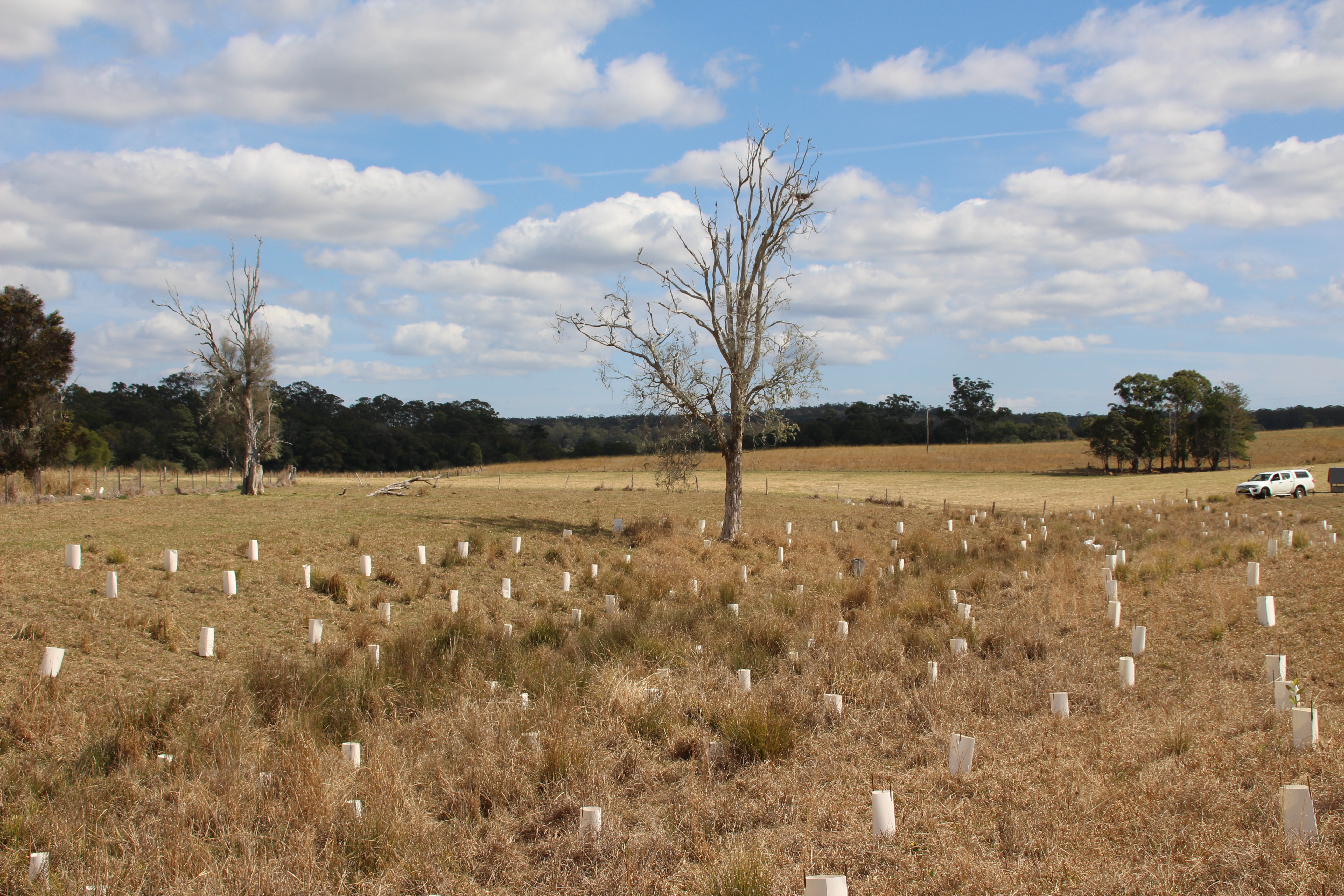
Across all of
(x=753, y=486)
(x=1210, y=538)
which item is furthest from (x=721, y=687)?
(x=753, y=486)

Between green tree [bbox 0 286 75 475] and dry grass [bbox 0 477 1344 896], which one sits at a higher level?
green tree [bbox 0 286 75 475]

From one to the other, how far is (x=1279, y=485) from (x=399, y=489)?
45.2 meters

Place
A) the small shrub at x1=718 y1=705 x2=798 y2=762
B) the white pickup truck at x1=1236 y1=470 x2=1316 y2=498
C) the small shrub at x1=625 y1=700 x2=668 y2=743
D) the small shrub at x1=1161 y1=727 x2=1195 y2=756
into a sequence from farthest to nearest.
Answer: the white pickup truck at x1=1236 y1=470 x2=1316 y2=498
the small shrub at x1=625 y1=700 x2=668 y2=743
the small shrub at x1=718 y1=705 x2=798 y2=762
the small shrub at x1=1161 y1=727 x2=1195 y2=756

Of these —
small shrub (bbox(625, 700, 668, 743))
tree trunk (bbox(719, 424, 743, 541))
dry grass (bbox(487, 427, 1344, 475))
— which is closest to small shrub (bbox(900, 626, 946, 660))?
small shrub (bbox(625, 700, 668, 743))

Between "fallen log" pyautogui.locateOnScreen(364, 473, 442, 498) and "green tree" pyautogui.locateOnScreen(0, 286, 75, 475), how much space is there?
10440mm

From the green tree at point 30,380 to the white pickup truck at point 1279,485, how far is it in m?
53.7

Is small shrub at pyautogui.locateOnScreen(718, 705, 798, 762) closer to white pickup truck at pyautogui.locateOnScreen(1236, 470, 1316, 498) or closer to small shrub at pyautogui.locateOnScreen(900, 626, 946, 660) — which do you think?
small shrub at pyautogui.locateOnScreen(900, 626, 946, 660)

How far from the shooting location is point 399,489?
117 ft

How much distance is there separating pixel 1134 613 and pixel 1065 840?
7758 mm

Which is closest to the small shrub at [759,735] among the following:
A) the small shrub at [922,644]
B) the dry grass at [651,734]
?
the dry grass at [651,734]

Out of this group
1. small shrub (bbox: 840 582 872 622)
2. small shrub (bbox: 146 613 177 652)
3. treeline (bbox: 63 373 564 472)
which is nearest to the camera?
small shrub (bbox: 146 613 177 652)

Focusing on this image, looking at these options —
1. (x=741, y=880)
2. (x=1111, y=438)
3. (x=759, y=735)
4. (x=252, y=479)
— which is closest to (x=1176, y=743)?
(x=759, y=735)

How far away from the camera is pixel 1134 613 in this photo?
39.0 ft

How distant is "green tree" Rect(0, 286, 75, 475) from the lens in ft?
92.7
